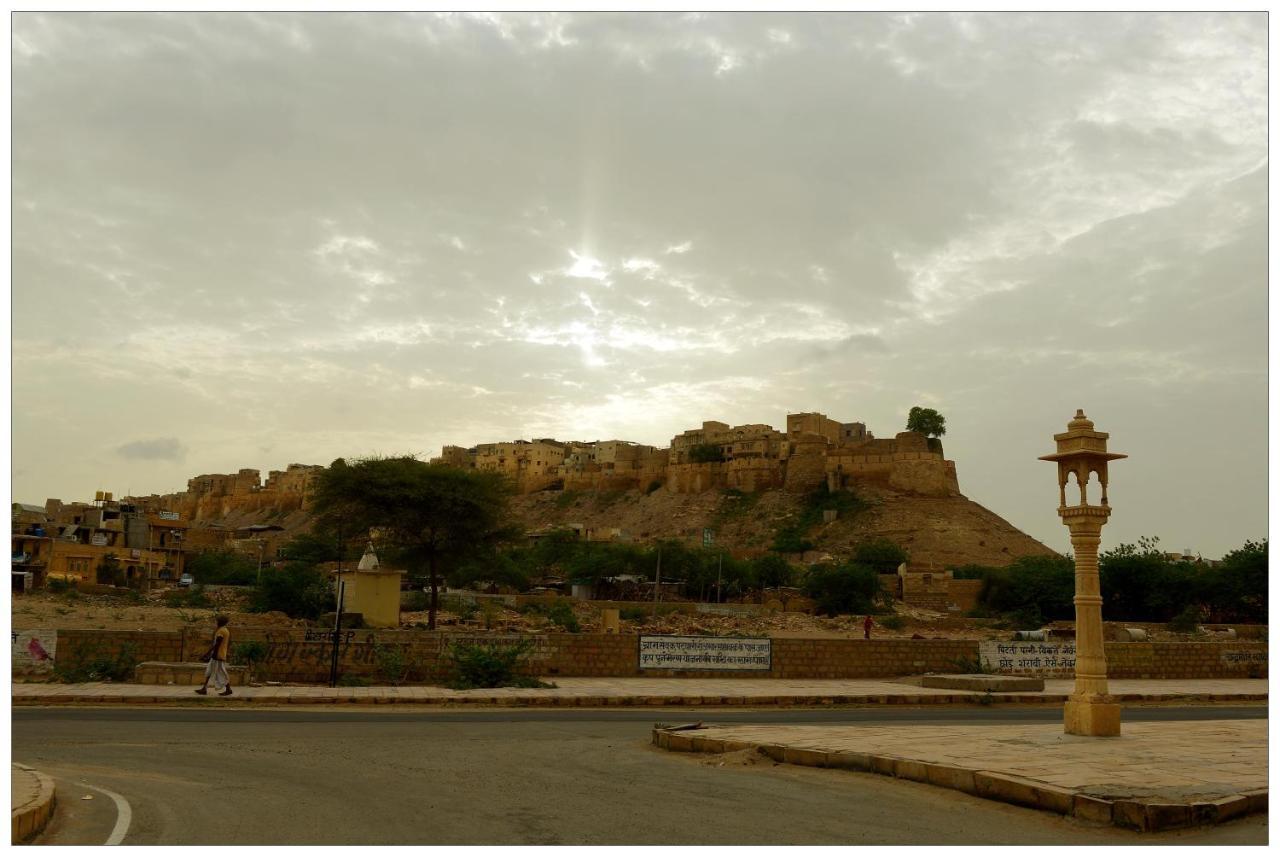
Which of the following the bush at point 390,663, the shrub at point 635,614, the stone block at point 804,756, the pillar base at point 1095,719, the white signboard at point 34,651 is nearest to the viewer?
the stone block at point 804,756

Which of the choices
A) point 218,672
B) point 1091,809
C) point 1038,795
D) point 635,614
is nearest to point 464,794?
point 1038,795

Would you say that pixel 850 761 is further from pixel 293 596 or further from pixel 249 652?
pixel 293 596

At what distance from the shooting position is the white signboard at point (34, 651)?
17.0m

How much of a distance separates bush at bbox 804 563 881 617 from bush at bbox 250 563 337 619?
28509 millimetres

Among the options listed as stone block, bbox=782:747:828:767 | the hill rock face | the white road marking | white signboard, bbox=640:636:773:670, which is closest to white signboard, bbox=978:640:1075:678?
white signboard, bbox=640:636:773:670

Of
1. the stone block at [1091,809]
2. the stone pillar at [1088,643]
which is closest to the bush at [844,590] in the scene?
the stone pillar at [1088,643]

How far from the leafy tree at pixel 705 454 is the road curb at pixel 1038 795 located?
101 metres

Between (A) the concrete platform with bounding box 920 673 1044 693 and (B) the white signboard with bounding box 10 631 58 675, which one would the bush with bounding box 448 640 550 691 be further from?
(A) the concrete platform with bounding box 920 673 1044 693

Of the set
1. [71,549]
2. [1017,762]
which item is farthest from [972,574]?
[1017,762]

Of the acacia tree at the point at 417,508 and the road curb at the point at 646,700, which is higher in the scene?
the acacia tree at the point at 417,508

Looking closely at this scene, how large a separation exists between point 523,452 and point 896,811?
396 feet

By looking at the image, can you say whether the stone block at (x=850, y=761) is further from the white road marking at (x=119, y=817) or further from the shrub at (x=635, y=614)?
the shrub at (x=635, y=614)

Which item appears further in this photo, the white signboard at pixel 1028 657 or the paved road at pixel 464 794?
the white signboard at pixel 1028 657

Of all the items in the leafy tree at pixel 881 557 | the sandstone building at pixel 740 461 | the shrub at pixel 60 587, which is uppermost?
the sandstone building at pixel 740 461
